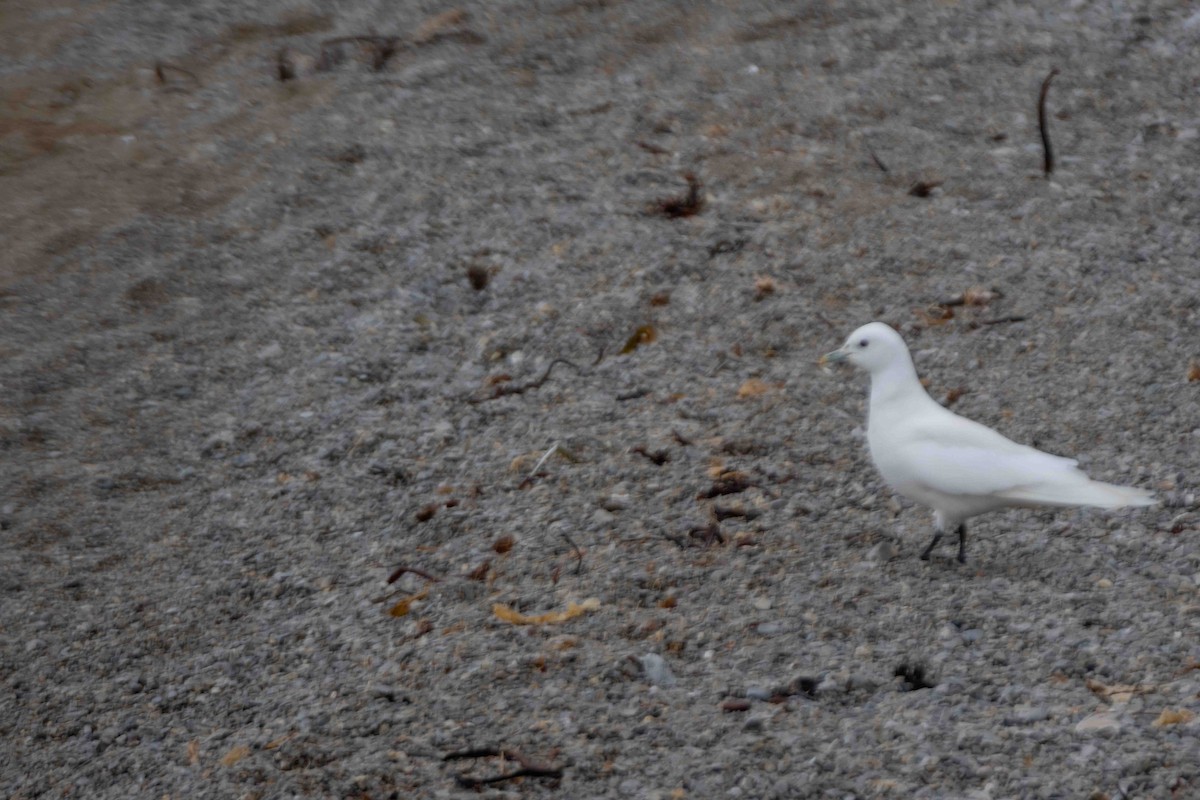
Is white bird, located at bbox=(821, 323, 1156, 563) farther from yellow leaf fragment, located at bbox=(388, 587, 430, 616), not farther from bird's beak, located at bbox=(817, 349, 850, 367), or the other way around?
yellow leaf fragment, located at bbox=(388, 587, 430, 616)

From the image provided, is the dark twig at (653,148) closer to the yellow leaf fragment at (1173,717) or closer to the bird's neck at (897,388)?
the bird's neck at (897,388)

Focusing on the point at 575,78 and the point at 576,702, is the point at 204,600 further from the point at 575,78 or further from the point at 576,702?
the point at 575,78

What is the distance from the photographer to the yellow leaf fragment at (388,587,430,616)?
3299 mm

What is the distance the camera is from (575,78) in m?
6.24

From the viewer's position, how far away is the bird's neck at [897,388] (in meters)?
3.44

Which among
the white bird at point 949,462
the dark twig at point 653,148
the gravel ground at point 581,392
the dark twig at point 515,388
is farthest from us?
the dark twig at point 653,148

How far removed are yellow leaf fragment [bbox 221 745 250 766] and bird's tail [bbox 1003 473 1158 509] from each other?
186 centimetres

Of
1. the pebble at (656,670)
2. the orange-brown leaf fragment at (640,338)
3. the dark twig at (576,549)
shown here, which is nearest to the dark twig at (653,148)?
the orange-brown leaf fragment at (640,338)

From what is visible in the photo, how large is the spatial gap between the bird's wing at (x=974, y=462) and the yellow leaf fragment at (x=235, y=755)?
1.71 m

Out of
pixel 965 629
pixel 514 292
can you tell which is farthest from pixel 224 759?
pixel 514 292

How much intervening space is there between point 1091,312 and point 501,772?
2769 millimetres

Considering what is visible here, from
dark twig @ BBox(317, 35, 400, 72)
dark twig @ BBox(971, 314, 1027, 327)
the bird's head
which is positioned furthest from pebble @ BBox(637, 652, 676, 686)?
dark twig @ BBox(317, 35, 400, 72)

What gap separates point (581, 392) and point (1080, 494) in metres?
1.76

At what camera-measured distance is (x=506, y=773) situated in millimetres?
2602
